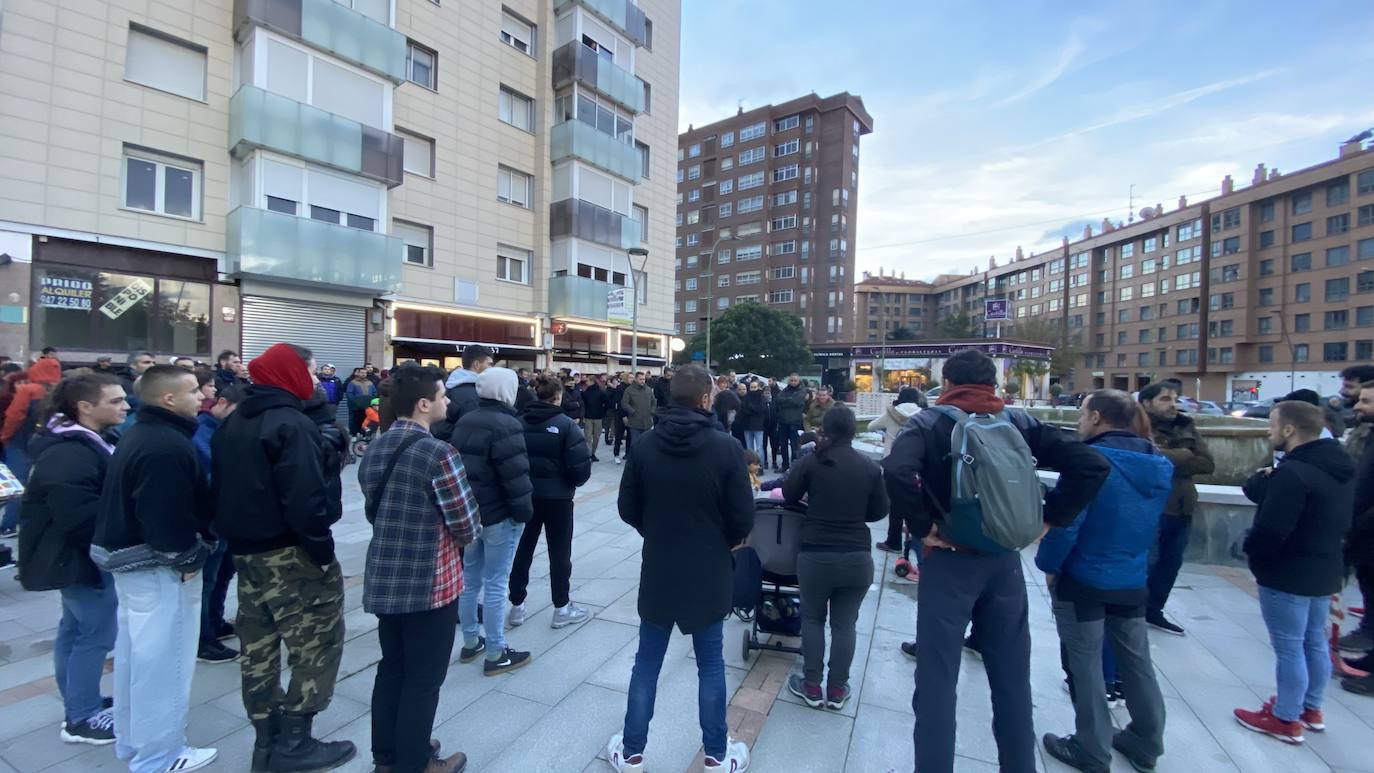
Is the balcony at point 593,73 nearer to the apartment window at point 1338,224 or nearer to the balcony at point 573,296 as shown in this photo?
the balcony at point 573,296

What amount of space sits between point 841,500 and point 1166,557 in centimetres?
307

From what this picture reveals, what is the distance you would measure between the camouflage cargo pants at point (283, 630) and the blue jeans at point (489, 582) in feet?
3.20

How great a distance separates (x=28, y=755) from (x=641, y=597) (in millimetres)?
3154

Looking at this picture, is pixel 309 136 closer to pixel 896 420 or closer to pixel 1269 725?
pixel 896 420

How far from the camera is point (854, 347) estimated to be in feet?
158

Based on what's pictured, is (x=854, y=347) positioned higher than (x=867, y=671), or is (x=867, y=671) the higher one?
(x=854, y=347)

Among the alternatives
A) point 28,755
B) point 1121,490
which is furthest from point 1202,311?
point 28,755

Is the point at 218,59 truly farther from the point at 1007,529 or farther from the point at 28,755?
the point at 1007,529

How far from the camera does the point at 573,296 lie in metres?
21.5

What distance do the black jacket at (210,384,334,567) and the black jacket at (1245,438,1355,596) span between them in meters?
4.81

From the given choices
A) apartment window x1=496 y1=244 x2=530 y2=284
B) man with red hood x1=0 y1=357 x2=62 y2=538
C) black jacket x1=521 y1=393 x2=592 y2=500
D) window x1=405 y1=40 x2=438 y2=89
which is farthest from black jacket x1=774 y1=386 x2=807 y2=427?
window x1=405 y1=40 x2=438 y2=89

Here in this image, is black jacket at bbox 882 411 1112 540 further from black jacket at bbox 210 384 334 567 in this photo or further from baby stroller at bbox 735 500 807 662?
black jacket at bbox 210 384 334 567

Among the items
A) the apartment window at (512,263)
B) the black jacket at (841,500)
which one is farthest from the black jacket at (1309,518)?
the apartment window at (512,263)

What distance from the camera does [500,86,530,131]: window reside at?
20.8m
